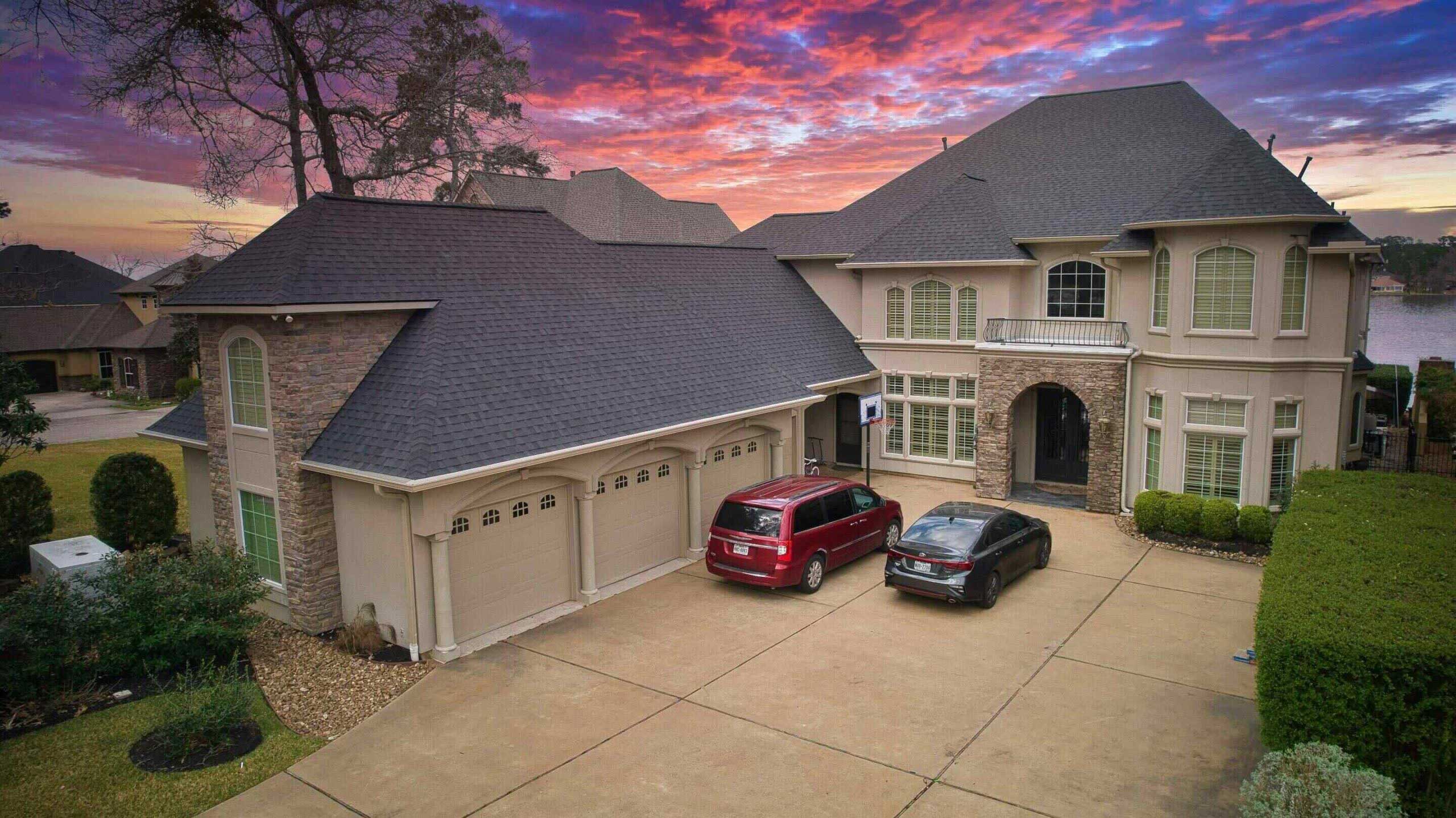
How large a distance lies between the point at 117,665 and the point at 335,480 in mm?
3773

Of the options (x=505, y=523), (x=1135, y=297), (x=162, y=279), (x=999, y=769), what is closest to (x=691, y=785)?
(x=999, y=769)

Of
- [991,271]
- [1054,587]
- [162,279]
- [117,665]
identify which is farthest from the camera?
[162,279]

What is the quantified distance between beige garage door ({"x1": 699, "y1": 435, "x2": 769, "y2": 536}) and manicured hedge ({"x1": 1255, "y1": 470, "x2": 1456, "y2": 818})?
1068 centimetres

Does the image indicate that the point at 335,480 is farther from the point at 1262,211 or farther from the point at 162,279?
the point at 162,279

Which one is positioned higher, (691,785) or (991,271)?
(991,271)

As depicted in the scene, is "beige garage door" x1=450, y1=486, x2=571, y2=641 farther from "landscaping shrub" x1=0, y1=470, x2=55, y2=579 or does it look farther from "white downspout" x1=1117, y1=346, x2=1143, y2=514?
"white downspout" x1=1117, y1=346, x2=1143, y2=514

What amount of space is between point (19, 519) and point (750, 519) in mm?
16116

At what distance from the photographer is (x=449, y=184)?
3203 cm

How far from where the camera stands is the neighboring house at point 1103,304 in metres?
17.9

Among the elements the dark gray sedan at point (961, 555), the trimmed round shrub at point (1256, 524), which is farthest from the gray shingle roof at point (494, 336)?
the trimmed round shrub at point (1256, 524)

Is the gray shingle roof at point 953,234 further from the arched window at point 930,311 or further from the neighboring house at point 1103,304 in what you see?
the arched window at point 930,311

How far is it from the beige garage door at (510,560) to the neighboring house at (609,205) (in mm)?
28253

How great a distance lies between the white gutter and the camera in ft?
39.4

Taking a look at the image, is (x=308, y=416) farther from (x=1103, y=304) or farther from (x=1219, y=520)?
(x=1103, y=304)
